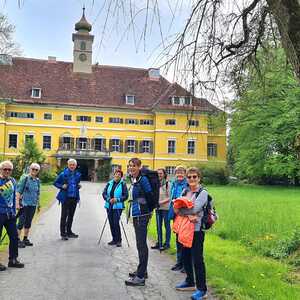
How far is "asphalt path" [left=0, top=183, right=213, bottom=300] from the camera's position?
648cm

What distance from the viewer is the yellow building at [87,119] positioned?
190 feet

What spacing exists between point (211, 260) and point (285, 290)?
2374mm

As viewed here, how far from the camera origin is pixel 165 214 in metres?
10.7

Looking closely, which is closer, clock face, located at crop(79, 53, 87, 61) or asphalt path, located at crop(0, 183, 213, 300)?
asphalt path, located at crop(0, 183, 213, 300)

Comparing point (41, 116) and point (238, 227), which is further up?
point (41, 116)

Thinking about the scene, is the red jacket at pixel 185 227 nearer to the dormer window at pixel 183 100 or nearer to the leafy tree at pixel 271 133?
the dormer window at pixel 183 100

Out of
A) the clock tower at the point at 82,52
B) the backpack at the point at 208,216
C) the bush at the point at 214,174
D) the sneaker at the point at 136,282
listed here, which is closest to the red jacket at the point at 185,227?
the backpack at the point at 208,216

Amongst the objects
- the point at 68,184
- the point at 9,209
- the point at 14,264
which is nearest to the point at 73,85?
the point at 68,184

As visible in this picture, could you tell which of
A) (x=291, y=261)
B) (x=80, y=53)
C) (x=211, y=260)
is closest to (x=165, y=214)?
(x=211, y=260)

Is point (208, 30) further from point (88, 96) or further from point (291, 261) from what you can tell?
point (88, 96)

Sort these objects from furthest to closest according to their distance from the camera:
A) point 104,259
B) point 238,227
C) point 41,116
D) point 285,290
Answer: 1. point 41,116
2. point 238,227
3. point 104,259
4. point 285,290

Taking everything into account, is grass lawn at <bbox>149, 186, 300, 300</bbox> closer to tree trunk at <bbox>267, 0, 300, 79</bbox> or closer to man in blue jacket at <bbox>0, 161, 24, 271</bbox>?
tree trunk at <bbox>267, 0, 300, 79</bbox>

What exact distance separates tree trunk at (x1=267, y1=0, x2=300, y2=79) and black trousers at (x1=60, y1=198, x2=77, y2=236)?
22.9 ft

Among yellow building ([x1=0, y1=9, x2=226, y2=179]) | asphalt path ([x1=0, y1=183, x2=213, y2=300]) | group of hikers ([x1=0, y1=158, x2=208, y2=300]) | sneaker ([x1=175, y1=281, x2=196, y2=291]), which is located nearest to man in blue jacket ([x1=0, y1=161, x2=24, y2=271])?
group of hikers ([x1=0, y1=158, x2=208, y2=300])
